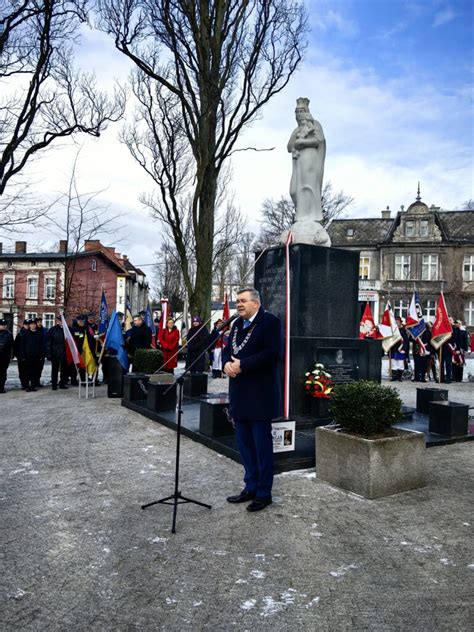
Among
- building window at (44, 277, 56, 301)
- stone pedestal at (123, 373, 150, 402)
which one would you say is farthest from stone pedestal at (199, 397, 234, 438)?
building window at (44, 277, 56, 301)

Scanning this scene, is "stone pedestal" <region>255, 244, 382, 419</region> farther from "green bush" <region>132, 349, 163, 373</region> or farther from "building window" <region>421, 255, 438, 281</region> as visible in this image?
"building window" <region>421, 255, 438, 281</region>

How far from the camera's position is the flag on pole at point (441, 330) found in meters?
16.4

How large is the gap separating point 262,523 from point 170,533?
0.81m

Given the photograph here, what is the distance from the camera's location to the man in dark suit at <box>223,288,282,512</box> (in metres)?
4.81

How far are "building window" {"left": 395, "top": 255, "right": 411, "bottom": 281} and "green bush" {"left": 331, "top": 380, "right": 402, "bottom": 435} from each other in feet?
142

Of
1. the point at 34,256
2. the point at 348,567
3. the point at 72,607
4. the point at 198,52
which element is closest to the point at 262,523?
the point at 348,567

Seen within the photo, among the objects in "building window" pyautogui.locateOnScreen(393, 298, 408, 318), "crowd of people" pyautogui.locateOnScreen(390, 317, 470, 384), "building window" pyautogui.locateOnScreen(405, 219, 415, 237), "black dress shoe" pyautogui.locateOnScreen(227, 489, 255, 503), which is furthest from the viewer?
"building window" pyautogui.locateOnScreen(405, 219, 415, 237)

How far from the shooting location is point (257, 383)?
16.0 ft

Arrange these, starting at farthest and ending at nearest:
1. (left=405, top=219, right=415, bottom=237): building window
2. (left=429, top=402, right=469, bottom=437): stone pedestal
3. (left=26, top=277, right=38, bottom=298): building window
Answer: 1. (left=26, top=277, right=38, bottom=298): building window
2. (left=405, top=219, right=415, bottom=237): building window
3. (left=429, top=402, right=469, bottom=437): stone pedestal

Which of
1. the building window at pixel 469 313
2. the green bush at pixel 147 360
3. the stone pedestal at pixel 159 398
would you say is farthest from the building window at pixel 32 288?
the stone pedestal at pixel 159 398

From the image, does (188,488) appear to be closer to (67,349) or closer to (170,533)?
(170,533)

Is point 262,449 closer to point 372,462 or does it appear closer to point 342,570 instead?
point 372,462

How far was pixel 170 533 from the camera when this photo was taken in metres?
4.30

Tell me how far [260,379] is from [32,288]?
154ft
